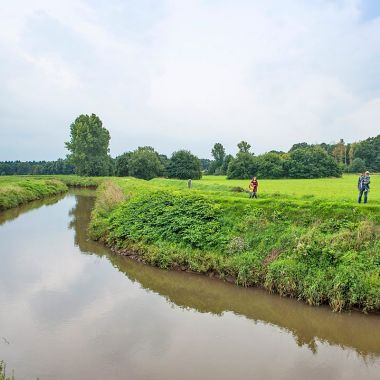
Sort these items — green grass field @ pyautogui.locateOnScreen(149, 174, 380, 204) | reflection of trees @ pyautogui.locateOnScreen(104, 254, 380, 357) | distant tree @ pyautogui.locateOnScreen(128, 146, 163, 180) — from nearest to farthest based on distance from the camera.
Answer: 1. reflection of trees @ pyautogui.locateOnScreen(104, 254, 380, 357)
2. green grass field @ pyautogui.locateOnScreen(149, 174, 380, 204)
3. distant tree @ pyautogui.locateOnScreen(128, 146, 163, 180)

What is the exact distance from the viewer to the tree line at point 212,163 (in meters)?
69.1

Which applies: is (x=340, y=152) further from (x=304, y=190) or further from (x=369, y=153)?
(x=304, y=190)

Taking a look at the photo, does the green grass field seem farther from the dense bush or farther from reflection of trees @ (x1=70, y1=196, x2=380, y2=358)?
reflection of trees @ (x1=70, y1=196, x2=380, y2=358)

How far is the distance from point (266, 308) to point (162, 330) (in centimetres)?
402

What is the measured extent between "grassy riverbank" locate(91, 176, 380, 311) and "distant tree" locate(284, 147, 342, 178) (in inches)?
1971

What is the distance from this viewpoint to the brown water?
9.53 metres

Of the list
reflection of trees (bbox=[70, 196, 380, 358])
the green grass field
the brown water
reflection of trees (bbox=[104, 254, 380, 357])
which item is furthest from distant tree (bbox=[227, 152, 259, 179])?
reflection of trees (bbox=[104, 254, 380, 357])

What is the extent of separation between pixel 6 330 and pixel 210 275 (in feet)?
27.0

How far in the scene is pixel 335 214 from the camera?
16.6 m

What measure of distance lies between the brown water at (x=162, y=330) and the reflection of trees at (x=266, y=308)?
37mm

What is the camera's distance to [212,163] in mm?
109812

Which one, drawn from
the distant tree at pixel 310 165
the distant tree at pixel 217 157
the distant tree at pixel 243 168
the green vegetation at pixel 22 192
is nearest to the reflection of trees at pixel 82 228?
the green vegetation at pixel 22 192

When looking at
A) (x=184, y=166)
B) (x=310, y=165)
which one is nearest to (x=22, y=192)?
(x=184, y=166)

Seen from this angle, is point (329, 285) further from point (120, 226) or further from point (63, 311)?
point (120, 226)
